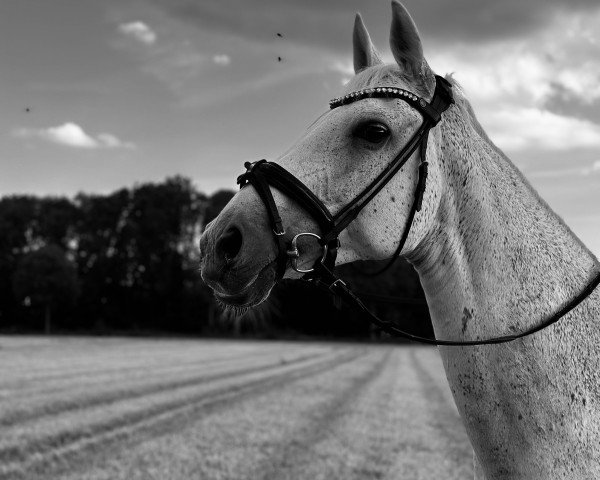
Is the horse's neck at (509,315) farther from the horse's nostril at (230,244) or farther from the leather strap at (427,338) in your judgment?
the horse's nostril at (230,244)

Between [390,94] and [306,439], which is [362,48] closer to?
[390,94]

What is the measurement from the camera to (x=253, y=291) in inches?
93.7

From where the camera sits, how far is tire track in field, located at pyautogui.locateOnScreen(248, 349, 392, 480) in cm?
958

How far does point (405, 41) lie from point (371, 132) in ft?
1.57

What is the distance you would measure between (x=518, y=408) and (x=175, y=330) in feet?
264

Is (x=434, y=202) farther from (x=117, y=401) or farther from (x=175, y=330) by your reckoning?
(x=175, y=330)

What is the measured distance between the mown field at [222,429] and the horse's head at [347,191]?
7.67m

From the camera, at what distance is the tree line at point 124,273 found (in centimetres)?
7556

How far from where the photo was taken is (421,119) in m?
2.64

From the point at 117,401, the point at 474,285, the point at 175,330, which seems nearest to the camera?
the point at 474,285

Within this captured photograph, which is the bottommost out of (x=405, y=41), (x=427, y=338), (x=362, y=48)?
(x=427, y=338)

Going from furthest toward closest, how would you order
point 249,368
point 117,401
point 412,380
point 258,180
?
1. point 249,368
2. point 412,380
3. point 117,401
4. point 258,180

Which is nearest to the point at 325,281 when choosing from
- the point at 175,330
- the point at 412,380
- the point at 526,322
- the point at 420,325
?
the point at 526,322

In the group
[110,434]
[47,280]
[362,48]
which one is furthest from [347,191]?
[47,280]
